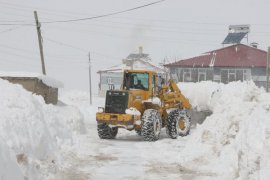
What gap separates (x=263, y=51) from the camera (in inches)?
1957

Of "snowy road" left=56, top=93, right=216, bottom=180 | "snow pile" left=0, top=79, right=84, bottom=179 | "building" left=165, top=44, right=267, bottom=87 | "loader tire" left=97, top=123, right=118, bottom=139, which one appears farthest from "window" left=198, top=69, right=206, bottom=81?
"snow pile" left=0, top=79, right=84, bottom=179

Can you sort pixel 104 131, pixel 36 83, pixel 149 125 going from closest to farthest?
pixel 149 125 < pixel 104 131 < pixel 36 83

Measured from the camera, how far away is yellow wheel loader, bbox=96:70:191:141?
15562mm

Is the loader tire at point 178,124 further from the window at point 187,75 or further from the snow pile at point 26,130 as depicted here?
the window at point 187,75

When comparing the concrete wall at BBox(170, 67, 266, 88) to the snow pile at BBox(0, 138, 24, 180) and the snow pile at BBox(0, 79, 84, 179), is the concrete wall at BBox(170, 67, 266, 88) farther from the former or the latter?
the snow pile at BBox(0, 138, 24, 180)

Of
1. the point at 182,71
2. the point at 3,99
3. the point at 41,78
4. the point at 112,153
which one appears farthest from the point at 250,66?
the point at 3,99

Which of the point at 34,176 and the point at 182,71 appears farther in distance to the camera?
the point at 182,71

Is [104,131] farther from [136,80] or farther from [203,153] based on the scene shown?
[203,153]

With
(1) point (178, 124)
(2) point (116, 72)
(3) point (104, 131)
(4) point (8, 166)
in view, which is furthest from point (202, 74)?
(4) point (8, 166)

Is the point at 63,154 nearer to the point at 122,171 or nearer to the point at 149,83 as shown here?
the point at 122,171

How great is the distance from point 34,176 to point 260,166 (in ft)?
13.0

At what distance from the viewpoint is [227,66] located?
49.7 meters

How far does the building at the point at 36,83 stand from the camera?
20109 mm

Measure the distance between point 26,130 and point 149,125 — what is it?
21.5ft
